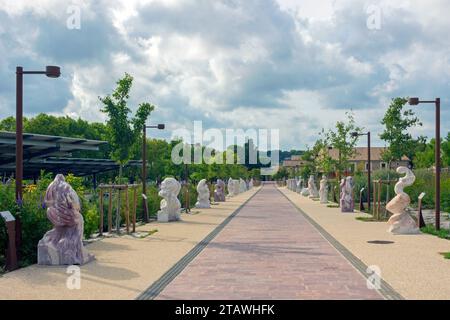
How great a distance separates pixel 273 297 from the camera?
7676 millimetres

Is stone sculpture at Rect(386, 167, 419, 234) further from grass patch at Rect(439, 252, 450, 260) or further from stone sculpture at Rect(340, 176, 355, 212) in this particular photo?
stone sculpture at Rect(340, 176, 355, 212)

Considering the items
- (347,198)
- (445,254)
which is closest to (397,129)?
(347,198)

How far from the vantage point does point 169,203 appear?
69.3ft

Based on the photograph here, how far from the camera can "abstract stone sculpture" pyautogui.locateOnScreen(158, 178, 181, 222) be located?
20984 millimetres

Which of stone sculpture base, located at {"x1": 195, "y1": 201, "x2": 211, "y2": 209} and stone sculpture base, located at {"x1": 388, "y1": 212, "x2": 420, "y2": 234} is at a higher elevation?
stone sculpture base, located at {"x1": 388, "y1": 212, "x2": 420, "y2": 234}

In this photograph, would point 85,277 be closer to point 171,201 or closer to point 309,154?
point 171,201

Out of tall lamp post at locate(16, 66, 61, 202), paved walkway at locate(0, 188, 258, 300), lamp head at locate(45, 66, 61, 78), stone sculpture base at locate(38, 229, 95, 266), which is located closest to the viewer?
paved walkway at locate(0, 188, 258, 300)

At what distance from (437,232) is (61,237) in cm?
1041

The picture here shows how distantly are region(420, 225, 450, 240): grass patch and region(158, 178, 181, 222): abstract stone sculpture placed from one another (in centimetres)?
853

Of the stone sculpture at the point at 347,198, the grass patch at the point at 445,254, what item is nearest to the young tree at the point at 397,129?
the stone sculpture at the point at 347,198

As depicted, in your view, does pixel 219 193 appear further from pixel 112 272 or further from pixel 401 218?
pixel 112 272

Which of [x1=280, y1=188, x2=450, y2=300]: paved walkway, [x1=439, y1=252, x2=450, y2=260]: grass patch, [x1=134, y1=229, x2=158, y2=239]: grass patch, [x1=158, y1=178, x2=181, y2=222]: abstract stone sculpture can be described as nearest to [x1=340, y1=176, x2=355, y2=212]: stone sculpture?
[x1=280, y1=188, x2=450, y2=300]: paved walkway
